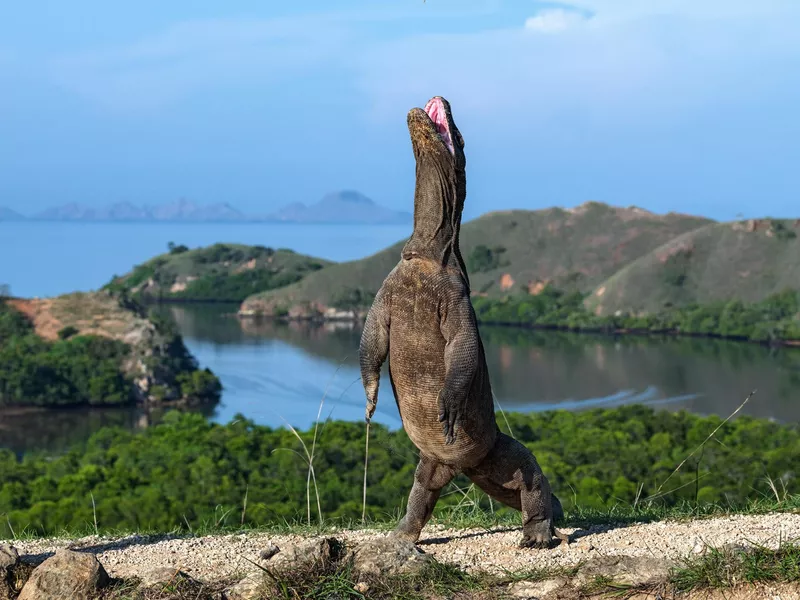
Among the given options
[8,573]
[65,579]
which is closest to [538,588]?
[65,579]

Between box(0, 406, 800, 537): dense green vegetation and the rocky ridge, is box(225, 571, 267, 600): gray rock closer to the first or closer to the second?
the rocky ridge

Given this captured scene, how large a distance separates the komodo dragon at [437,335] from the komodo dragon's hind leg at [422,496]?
2.7 inches

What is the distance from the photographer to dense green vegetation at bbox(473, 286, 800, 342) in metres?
74.6

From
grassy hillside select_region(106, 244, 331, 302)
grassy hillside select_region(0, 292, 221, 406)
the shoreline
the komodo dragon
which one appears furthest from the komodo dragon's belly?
grassy hillside select_region(106, 244, 331, 302)

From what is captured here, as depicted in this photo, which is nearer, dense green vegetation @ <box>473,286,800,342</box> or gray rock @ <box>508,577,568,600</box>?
gray rock @ <box>508,577,568,600</box>

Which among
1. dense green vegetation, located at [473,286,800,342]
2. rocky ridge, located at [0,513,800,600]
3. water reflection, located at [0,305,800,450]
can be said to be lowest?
water reflection, located at [0,305,800,450]

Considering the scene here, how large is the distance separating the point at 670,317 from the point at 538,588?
76.3m

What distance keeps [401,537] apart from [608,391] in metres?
49.2

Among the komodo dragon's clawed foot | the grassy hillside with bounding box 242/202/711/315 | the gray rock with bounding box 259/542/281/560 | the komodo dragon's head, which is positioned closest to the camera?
the gray rock with bounding box 259/542/281/560

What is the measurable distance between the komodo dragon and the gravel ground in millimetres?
307

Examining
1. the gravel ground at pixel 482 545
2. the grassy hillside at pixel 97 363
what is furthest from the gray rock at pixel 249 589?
the grassy hillside at pixel 97 363

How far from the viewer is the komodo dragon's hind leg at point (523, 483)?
7.04 metres

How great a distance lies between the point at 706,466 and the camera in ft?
75.6

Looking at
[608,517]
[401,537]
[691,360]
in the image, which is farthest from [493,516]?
[691,360]
